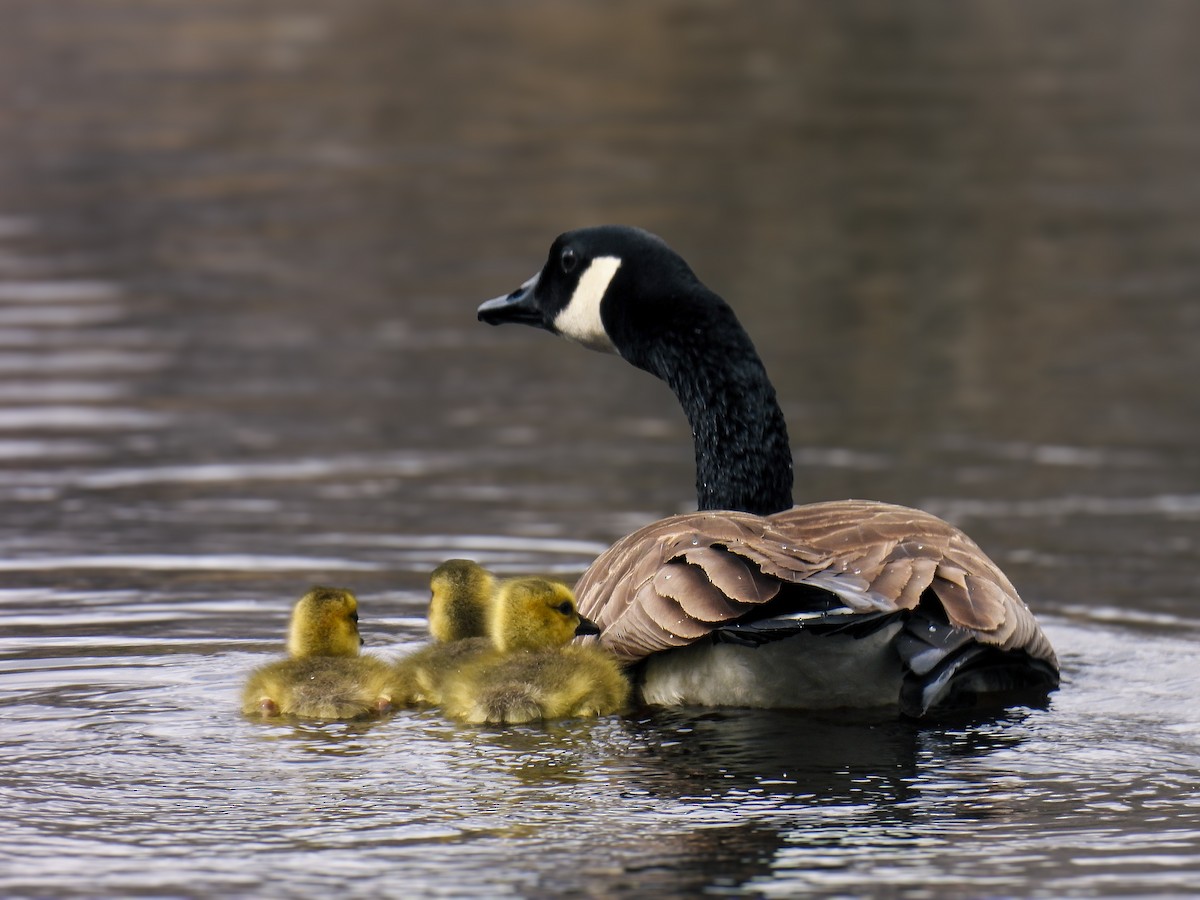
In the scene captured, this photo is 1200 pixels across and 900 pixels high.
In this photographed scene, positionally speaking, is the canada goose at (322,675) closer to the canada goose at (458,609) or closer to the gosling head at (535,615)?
the canada goose at (458,609)

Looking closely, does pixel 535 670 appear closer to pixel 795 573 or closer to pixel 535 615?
pixel 535 615

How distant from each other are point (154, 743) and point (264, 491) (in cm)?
510

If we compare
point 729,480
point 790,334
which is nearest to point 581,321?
point 729,480

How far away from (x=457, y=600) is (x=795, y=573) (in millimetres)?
1778

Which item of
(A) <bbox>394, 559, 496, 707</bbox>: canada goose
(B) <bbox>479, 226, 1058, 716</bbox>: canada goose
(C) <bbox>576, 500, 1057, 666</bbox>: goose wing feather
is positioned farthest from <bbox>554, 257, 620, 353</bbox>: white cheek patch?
(C) <bbox>576, 500, 1057, 666</bbox>: goose wing feather

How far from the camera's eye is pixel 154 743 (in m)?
6.95

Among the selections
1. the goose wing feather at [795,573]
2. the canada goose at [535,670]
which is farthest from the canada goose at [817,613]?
the canada goose at [535,670]

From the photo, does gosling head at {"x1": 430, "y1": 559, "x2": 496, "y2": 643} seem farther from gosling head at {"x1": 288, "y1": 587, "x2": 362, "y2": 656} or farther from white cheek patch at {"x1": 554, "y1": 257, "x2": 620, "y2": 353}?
white cheek patch at {"x1": 554, "y1": 257, "x2": 620, "y2": 353}

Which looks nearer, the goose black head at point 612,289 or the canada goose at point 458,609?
the canada goose at point 458,609

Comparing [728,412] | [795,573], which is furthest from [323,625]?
[728,412]

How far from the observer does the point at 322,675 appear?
24.0 ft

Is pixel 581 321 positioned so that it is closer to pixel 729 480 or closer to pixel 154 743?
pixel 729 480

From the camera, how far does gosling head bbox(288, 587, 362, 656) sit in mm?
7535

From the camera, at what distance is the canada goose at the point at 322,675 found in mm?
7281
